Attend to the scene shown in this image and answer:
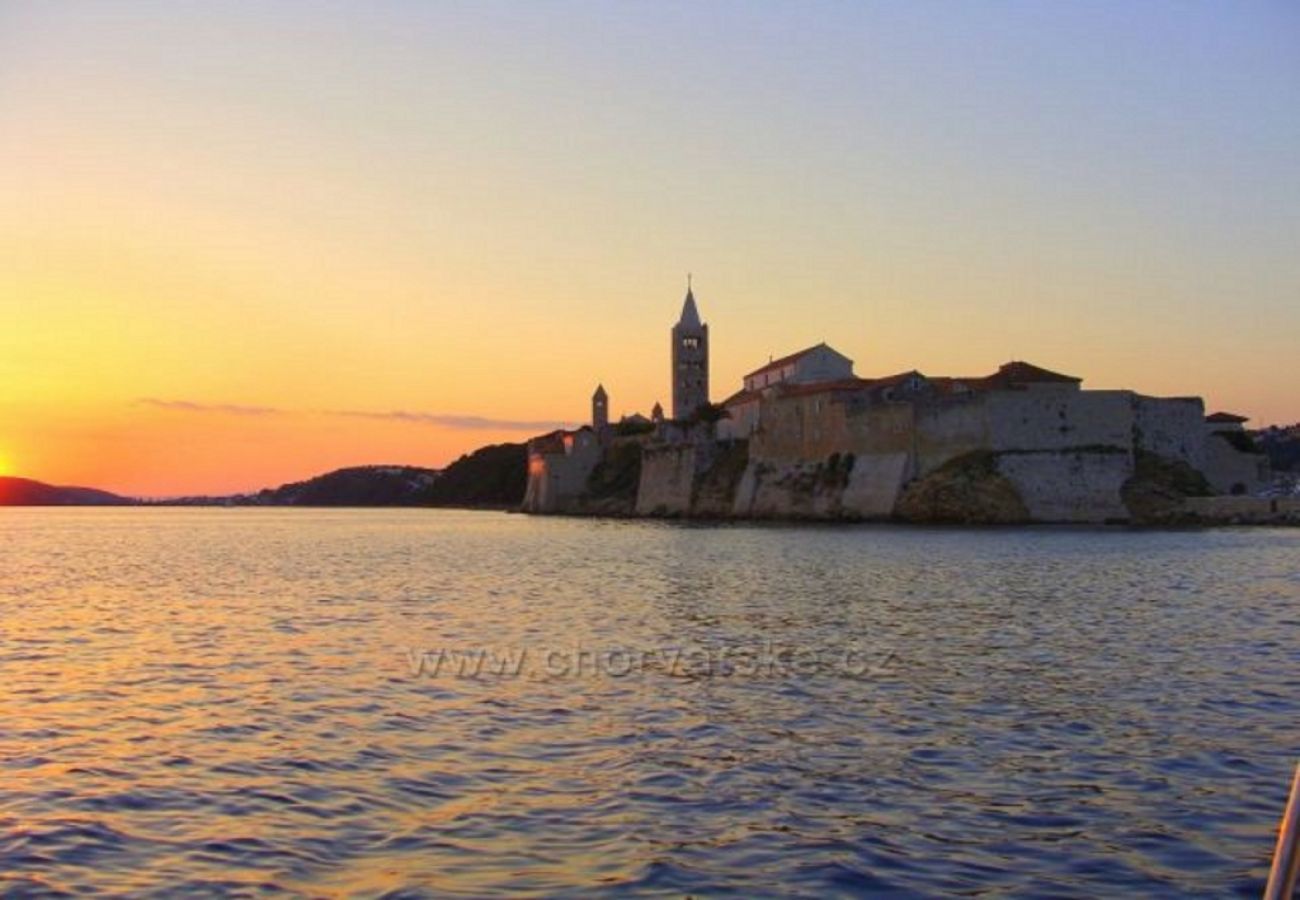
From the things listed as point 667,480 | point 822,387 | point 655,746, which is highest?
point 822,387

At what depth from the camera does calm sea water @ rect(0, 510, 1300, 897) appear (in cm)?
632

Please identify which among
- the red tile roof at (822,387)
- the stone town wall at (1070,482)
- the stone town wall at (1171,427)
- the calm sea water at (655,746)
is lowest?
the calm sea water at (655,746)

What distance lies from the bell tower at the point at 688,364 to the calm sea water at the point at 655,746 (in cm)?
7210

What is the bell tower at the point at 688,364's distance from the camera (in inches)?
3679

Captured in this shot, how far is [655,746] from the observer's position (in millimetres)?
9227

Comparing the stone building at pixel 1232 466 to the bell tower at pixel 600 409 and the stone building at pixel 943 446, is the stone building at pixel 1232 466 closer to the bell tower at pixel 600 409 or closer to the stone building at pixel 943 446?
the stone building at pixel 943 446

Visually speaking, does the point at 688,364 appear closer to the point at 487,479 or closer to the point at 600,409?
the point at 600,409

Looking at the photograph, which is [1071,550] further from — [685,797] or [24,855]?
[24,855]

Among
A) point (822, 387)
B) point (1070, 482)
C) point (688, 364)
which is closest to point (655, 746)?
point (1070, 482)

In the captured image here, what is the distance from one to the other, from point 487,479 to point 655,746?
12694 cm

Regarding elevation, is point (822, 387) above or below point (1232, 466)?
above

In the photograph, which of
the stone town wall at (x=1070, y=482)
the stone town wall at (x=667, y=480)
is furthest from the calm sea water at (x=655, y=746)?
the stone town wall at (x=667, y=480)

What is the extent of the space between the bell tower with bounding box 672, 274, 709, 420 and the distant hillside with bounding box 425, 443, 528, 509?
92.7 ft

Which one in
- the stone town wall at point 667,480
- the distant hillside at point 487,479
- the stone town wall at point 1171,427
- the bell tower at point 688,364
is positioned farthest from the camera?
the distant hillside at point 487,479
